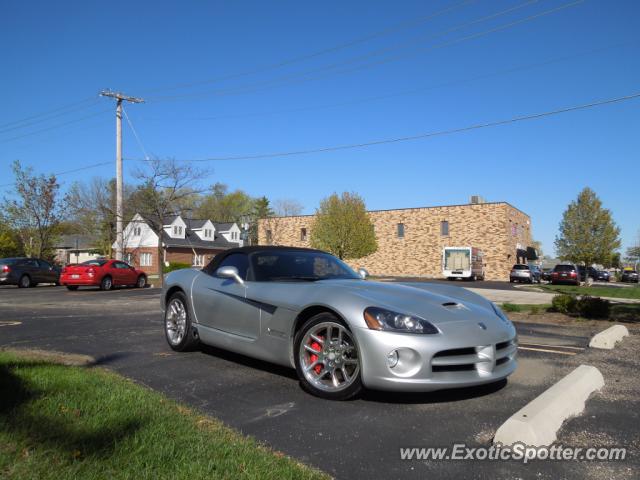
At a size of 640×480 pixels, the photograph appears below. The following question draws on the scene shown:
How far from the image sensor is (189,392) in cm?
428

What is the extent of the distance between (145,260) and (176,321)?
1931 inches

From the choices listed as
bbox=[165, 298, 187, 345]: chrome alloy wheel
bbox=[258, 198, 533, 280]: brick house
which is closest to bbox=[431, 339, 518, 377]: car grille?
bbox=[165, 298, 187, 345]: chrome alloy wheel

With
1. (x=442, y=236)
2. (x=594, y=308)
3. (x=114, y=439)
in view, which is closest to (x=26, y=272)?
(x=594, y=308)

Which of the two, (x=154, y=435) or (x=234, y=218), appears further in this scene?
(x=234, y=218)

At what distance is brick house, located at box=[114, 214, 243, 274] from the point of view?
5066 cm

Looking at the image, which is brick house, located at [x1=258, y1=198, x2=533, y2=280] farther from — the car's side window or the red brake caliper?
the red brake caliper

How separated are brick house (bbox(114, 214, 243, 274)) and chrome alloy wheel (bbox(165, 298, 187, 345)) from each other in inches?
1659

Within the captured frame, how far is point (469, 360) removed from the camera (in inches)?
152

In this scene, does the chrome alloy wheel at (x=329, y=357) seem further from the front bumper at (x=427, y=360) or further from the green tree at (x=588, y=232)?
the green tree at (x=588, y=232)

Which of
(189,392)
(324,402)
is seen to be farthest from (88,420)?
(324,402)

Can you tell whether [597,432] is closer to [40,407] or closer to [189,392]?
[189,392]

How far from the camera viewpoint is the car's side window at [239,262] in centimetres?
542

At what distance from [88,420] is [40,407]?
49 centimetres

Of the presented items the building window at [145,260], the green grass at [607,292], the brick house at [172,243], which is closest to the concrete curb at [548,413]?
the green grass at [607,292]
